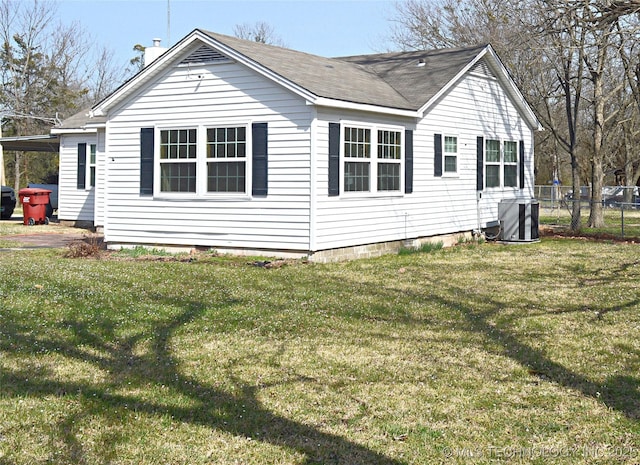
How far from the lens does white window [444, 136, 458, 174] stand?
18.6 meters

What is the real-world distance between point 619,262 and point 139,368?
11.4 metres

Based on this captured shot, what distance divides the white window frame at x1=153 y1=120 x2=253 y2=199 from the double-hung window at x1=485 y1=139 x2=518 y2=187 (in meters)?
8.07

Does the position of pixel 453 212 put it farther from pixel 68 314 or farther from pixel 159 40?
pixel 68 314

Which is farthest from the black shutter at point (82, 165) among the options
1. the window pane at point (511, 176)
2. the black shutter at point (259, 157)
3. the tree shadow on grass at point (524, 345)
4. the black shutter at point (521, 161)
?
the tree shadow on grass at point (524, 345)

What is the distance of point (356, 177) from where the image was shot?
15445mm

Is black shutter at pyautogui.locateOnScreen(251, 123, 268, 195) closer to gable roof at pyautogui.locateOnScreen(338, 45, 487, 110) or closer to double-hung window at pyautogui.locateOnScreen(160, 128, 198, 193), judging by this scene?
double-hung window at pyautogui.locateOnScreen(160, 128, 198, 193)

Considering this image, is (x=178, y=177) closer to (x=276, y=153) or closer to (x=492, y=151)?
(x=276, y=153)

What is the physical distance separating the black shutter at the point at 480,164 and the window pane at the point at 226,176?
745 centimetres

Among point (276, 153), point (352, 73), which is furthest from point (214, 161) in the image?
point (352, 73)

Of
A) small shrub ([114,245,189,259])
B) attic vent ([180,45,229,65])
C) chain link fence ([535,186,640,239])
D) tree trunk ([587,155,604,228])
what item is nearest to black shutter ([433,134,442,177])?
chain link fence ([535,186,640,239])

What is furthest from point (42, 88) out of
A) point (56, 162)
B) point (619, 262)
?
point (619, 262)

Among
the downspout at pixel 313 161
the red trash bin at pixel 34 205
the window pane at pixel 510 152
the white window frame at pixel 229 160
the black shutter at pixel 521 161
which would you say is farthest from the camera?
the red trash bin at pixel 34 205

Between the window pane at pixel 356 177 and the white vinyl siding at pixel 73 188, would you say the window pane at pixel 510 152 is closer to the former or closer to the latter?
the window pane at pixel 356 177

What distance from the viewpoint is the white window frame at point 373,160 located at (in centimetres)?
1489
